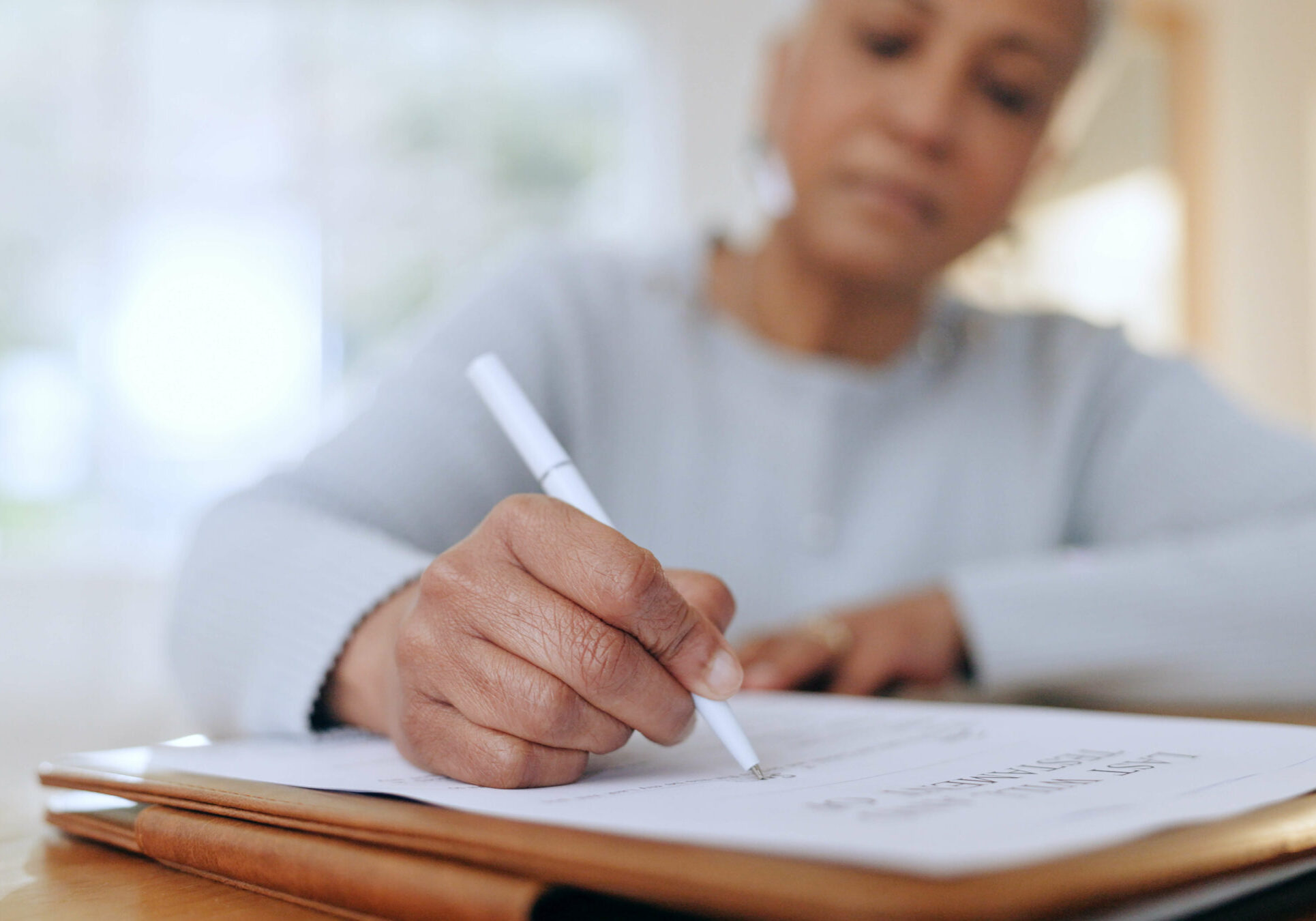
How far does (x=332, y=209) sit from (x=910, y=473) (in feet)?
5.63

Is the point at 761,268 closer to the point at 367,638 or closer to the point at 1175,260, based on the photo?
the point at 367,638

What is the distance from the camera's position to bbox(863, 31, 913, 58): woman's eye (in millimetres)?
825

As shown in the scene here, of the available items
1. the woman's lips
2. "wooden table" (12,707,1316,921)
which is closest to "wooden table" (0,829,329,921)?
"wooden table" (12,707,1316,921)

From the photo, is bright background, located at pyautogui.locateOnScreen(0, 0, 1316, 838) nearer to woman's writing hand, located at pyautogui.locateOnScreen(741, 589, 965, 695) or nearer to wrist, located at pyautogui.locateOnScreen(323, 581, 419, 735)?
woman's writing hand, located at pyautogui.locateOnScreen(741, 589, 965, 695)

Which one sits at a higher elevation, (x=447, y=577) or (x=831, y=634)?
(x=447, y=577)

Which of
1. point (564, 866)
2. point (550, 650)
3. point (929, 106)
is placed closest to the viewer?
point (564, 866)

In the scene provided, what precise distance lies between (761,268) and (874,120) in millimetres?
214

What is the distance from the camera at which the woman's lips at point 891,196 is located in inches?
32.6

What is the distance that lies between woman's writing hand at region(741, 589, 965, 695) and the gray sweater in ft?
0.08

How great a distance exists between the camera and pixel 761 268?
1.02m

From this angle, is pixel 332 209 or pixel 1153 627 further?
pixel 332 209

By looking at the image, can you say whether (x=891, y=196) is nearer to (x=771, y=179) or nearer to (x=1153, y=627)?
(x=771, y=179)

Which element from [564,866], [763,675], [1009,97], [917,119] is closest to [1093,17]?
[1009,97]

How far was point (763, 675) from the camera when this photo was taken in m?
0.61
